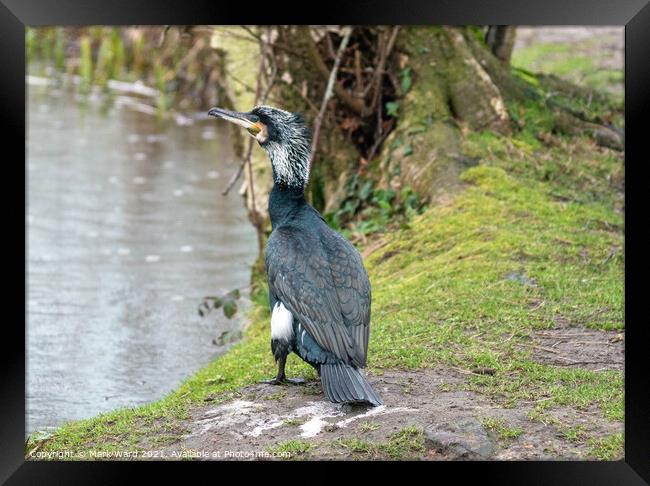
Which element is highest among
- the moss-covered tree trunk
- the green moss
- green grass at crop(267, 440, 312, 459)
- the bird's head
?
the moss-covered tree trunk

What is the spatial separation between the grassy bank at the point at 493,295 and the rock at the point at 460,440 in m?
0.43

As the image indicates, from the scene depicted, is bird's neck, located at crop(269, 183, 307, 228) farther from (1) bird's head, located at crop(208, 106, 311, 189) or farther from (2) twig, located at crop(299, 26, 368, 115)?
(2) twig, located at crop(299, 26, 368, 115)

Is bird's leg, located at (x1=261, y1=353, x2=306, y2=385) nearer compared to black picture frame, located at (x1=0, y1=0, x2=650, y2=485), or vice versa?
black picture frame, located at (x1=0, y1=0, x2=650, y2=485)

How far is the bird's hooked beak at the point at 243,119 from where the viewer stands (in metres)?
6.10

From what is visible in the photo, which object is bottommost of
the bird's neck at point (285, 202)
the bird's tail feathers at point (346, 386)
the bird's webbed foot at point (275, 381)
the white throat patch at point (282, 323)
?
the bird's webbed foot at point (275, 381)

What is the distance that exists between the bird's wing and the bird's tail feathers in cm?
6

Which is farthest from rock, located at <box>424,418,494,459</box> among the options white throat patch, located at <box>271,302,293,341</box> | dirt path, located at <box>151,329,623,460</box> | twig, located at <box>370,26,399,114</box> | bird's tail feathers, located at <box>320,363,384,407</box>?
twig, located at <box>370,26,399,114</box>

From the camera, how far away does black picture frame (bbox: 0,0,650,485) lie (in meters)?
5.17

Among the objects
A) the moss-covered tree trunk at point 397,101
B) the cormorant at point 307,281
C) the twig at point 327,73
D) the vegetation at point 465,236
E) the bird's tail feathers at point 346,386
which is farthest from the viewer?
the twig at point 327,73

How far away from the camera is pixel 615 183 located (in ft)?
31.2

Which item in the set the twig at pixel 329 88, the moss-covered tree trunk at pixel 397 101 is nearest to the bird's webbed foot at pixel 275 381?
the moss-covered tree trunk at pixel 397 101

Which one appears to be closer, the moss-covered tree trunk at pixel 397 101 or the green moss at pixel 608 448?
the green moss at pixel 608 448

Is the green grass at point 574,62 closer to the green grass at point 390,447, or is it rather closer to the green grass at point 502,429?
the green grass at point 502,429
